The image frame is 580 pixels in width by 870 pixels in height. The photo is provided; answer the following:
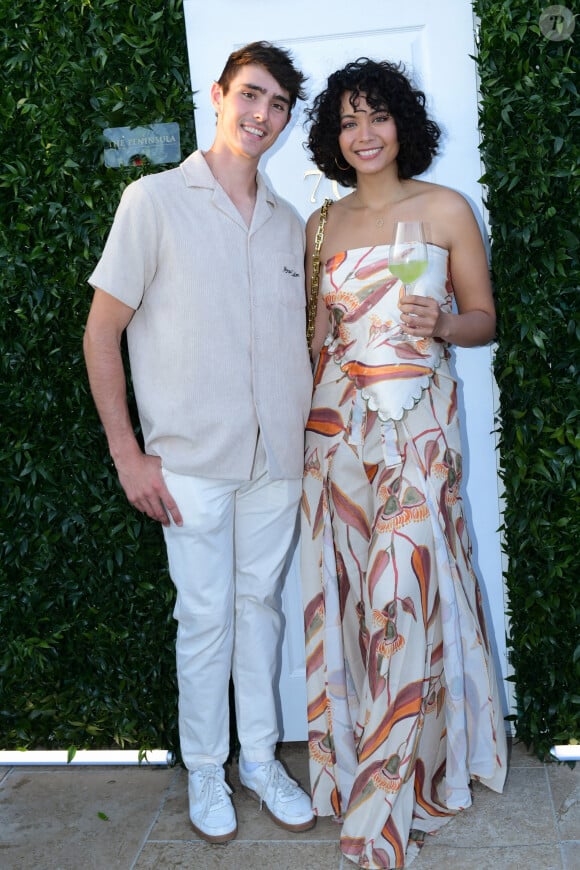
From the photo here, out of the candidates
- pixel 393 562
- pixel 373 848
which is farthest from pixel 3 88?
pixel 373 848

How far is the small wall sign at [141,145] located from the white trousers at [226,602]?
0.97 m

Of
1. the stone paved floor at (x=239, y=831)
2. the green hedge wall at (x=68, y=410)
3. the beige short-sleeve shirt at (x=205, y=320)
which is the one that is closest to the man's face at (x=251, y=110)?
the beige short-sleeve shirt at (x=205, y=320)

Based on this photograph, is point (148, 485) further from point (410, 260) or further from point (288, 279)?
point (410, 260)

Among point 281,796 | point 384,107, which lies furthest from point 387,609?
point 384,107

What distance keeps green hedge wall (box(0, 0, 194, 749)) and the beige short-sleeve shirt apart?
0.46m

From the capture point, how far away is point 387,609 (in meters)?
2.39

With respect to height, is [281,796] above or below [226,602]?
below

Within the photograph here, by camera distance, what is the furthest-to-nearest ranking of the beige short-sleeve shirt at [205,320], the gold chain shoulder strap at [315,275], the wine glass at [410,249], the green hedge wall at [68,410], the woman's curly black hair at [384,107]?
the green hedge wall at [68,410], the gold chain shoulder strap at [315,275], the woman's curly black hair at [384,107], the beige short-sleeve shirt at [205,320], the wine glass at [410,249]

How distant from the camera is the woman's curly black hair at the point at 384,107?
247cm

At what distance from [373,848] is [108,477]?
51.0 inches

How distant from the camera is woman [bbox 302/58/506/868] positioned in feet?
7.86

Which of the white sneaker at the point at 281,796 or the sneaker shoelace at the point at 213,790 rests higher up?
the sneaker shoelace at the point at 213,790

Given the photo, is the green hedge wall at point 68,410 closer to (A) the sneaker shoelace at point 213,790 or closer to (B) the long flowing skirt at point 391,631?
(A) the sneaker shoelace at point 213,790

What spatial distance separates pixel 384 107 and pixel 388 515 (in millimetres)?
1053
